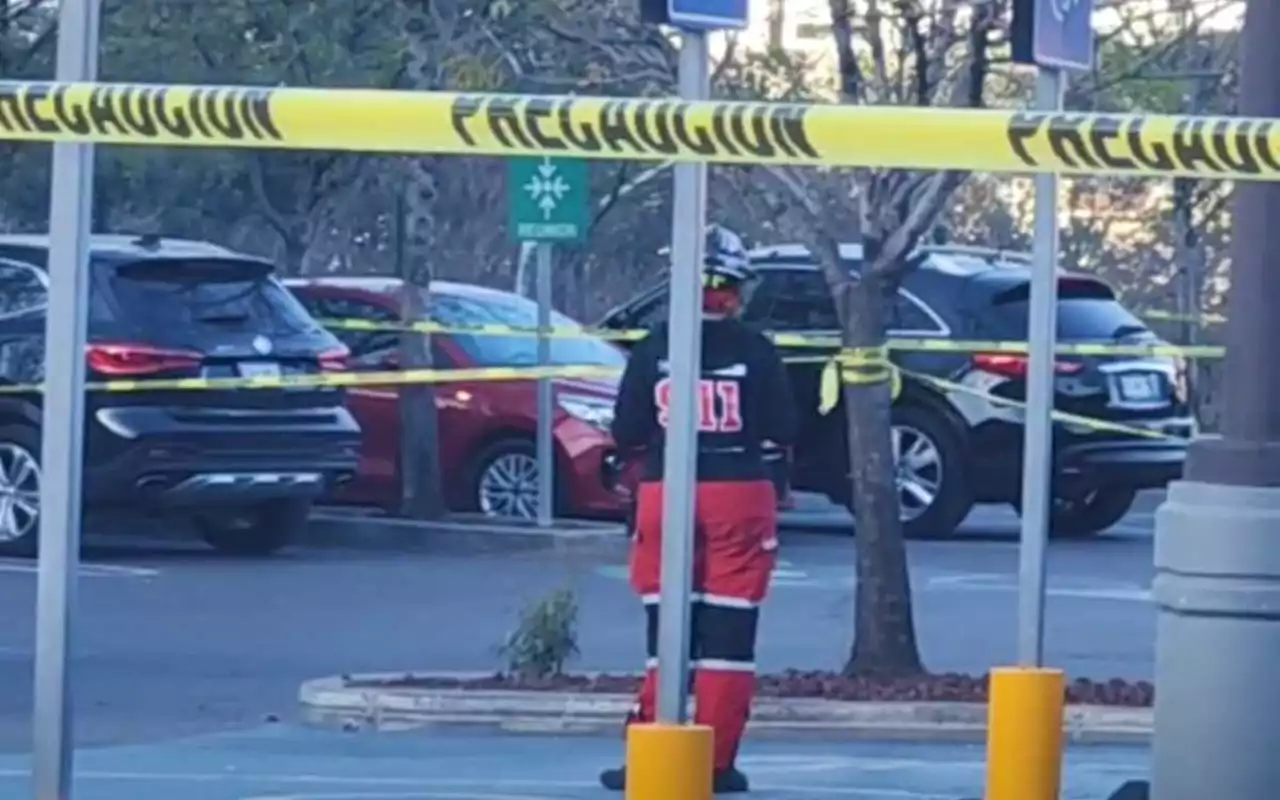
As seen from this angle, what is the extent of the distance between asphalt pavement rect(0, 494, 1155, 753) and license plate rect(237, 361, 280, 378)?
41.5 inches

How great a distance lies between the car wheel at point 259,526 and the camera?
59.6 feet

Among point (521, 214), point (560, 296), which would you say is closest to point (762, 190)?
point (521, 214)

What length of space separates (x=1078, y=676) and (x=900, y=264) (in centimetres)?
230

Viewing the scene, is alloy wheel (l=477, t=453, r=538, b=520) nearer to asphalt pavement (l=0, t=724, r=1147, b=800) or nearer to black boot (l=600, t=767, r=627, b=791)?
asphalt pavement (l=0, t=724, r=1147, b=800)

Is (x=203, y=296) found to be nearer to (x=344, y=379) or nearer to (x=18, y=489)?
(x=344, y=379)

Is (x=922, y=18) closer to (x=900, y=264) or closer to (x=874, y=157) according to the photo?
(x=900, y=264)

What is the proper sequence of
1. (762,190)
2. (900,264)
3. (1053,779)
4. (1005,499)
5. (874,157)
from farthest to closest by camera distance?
(1005,499) < (762,190) < (900,264) < (1053,779) < (874,157)

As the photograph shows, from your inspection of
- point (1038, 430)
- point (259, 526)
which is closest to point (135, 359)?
point (259, 526)

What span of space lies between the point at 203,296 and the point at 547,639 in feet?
20.7

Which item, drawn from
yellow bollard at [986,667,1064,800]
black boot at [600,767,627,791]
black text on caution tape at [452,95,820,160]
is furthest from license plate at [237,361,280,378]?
black text on caution tape at [452,95,820,160]

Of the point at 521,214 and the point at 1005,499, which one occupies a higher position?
the point at 521,214

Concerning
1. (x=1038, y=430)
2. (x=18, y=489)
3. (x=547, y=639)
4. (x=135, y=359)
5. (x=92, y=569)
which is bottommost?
(x=92, y=569)

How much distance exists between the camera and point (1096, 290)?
771 inches

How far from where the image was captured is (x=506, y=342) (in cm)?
1980
